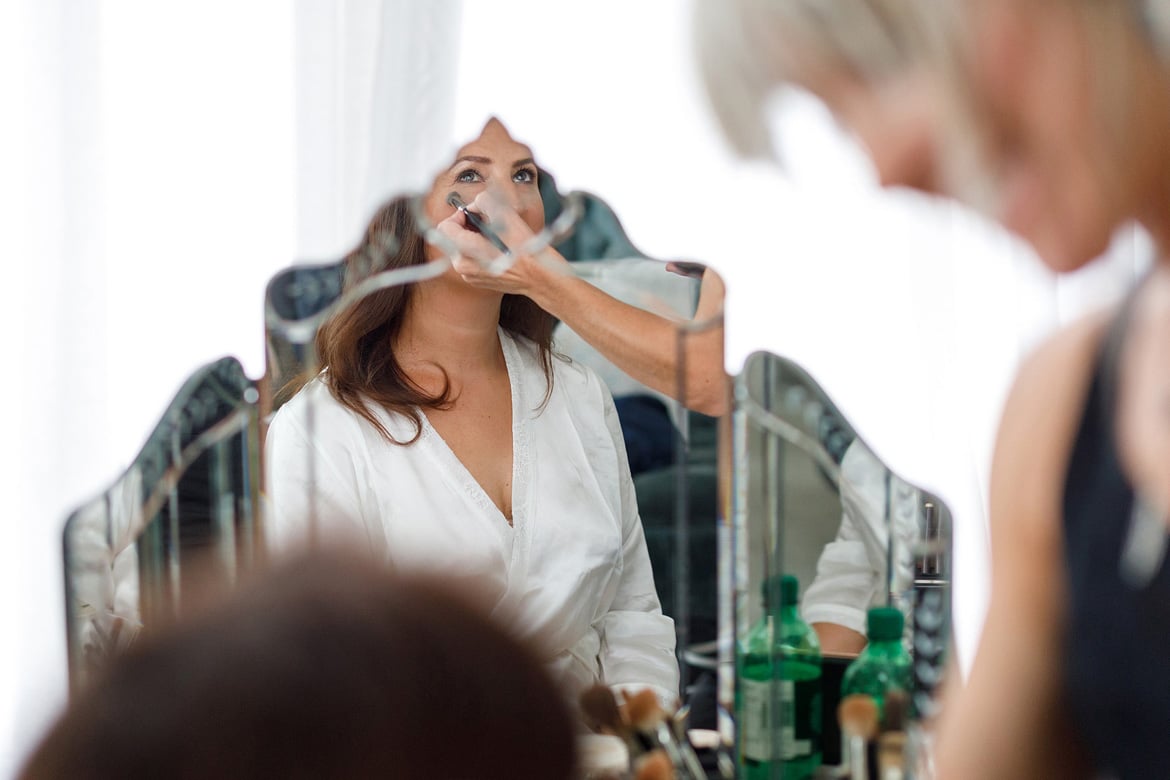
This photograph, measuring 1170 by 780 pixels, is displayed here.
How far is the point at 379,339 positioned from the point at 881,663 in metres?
0.43

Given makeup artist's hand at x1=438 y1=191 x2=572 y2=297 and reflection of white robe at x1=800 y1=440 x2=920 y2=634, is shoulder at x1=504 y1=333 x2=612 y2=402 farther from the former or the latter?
reflection of white robe at x1=800 y1=440 x2=920 y2=634

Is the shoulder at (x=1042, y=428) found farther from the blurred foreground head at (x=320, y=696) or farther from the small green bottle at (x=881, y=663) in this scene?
the blurred foreground head at (x=320, y=696)

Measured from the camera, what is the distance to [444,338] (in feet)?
2.69

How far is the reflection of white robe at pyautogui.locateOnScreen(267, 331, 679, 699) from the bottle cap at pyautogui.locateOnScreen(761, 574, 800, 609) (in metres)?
0.08

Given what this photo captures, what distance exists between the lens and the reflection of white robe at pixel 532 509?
794mm

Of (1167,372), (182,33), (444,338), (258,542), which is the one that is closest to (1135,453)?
(1167,372)

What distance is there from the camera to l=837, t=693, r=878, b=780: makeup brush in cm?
75

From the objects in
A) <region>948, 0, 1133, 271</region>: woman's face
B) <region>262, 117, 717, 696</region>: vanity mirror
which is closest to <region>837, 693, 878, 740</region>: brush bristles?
<region>262, 117, 717, 696</region>: vanity mirror

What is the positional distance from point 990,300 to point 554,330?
0.31 m

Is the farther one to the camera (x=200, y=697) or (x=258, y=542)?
(x=258, y=542)

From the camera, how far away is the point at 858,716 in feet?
2.47

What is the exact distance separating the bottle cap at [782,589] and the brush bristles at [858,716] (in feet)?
0.26

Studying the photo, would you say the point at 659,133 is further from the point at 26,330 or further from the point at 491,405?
the point at 26,330

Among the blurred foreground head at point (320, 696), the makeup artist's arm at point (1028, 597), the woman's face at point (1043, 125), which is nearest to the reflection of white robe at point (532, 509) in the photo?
the makeup artist's arm at point (1028, 597)
